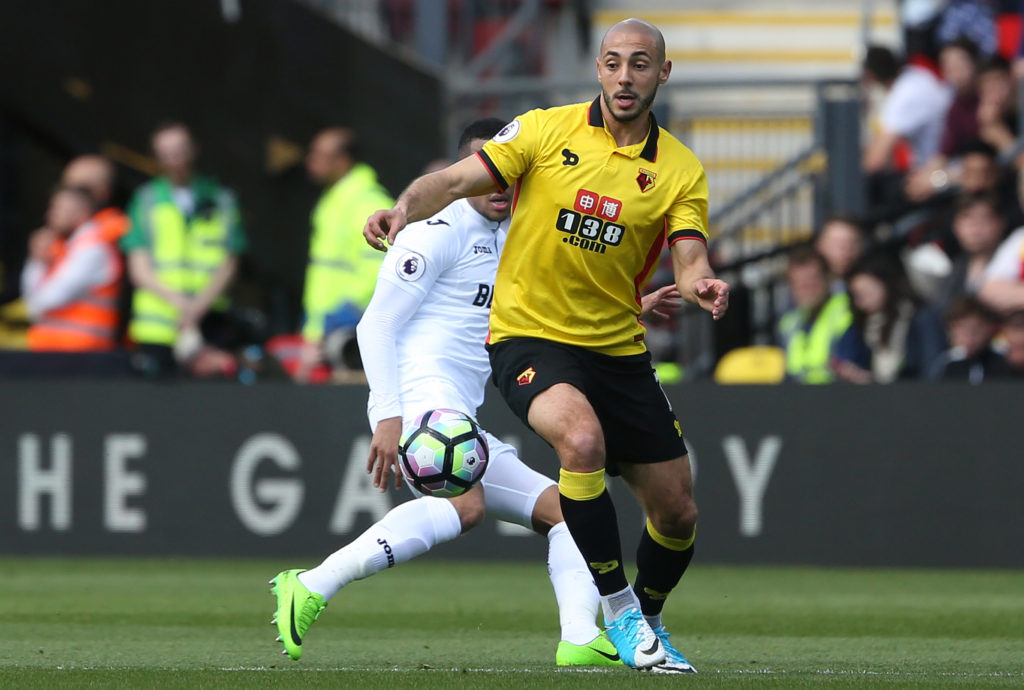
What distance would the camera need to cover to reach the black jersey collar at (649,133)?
666 cm

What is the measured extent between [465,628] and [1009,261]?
17.6 ft

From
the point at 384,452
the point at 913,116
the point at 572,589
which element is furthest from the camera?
the point at 913,116

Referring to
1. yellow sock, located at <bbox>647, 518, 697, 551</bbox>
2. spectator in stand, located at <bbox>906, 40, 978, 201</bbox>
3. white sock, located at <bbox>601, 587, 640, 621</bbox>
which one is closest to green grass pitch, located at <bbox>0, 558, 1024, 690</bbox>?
white sock, located at <bbox>601, 587, 640, 621</bbox>

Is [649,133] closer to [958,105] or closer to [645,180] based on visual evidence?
[645,180]

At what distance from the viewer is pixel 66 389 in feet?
40.0

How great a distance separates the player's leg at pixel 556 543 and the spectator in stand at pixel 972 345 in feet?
16.9

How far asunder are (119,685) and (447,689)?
1078mm

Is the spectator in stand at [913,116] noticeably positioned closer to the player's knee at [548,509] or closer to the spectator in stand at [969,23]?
the spectator in stand at [969,23]

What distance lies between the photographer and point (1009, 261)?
12.1 meters

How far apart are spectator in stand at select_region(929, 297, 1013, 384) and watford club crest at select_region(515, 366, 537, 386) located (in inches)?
226

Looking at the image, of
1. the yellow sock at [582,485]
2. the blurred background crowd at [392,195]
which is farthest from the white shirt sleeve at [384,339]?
the blurred background crowd at [392,195]

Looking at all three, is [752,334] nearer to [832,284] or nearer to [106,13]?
[832,284]

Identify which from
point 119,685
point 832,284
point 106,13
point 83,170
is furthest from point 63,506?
point 119,685

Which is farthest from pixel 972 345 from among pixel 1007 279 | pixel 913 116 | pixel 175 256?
pixel 175 256
